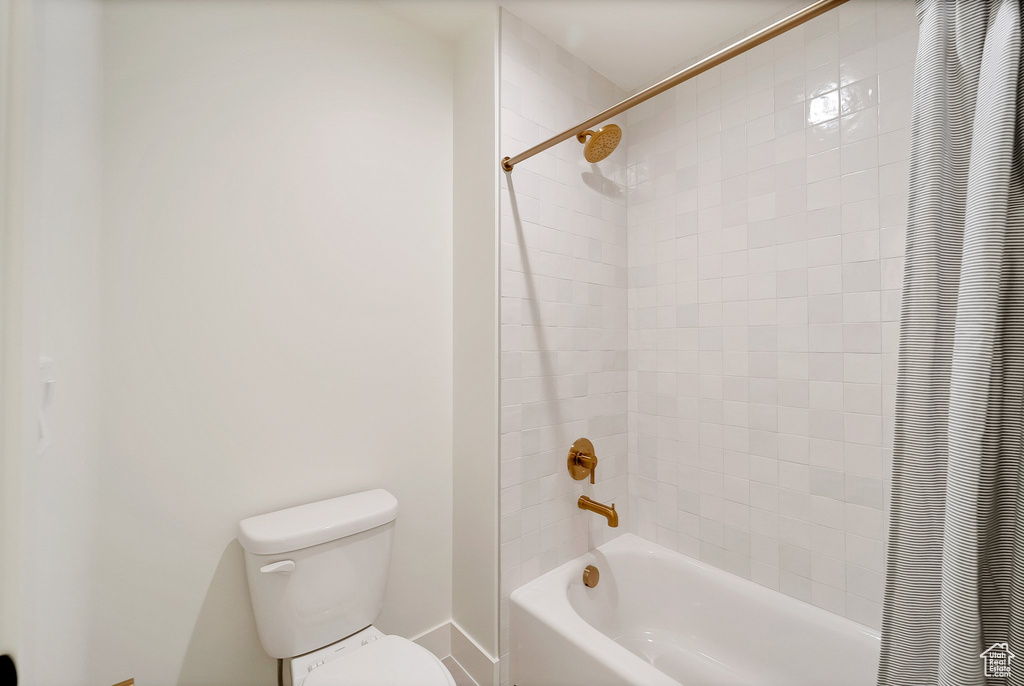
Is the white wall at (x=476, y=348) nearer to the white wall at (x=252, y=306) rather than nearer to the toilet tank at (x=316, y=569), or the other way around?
the white wall at (x=252, y=306)

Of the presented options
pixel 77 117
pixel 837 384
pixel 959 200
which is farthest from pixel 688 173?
pixel 77 117

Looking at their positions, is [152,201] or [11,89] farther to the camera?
[152,201]

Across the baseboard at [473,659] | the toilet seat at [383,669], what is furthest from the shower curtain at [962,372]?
the baseboard at [473,659]

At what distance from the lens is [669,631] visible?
159 cm

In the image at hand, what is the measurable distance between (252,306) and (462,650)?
1444mm

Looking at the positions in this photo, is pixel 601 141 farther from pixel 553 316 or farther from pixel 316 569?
pixel 316 569

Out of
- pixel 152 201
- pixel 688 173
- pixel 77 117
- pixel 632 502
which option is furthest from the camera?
pixel 632 502

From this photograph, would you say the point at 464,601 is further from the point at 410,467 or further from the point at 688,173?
the point at 688,173

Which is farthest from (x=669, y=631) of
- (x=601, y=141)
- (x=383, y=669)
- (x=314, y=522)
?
(x=601, y=141)

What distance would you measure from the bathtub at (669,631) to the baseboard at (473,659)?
0.24ft

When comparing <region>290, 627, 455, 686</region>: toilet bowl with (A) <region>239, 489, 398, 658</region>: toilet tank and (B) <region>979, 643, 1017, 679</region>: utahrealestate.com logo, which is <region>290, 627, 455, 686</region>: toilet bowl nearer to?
(A) <region>239, 489, 398, 658</region>: toilet tank

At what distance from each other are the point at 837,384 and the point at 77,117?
6.87ft

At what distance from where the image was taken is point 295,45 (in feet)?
4.22

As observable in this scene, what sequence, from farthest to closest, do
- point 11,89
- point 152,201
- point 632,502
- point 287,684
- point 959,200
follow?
point 632,502, point 287,684, point 152,201, point 959,200, point 11,89
